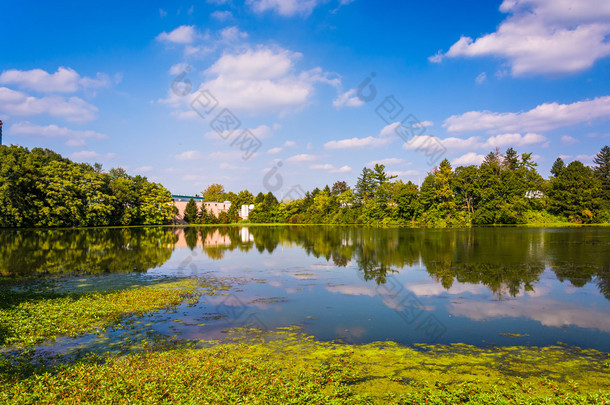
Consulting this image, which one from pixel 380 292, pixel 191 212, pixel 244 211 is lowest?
pixel 380 292

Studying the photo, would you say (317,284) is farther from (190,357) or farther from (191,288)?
(190,357)

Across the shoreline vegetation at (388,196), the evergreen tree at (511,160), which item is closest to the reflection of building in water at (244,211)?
the shoreline vegetation at (388,196)

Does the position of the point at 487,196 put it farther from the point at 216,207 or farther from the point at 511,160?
the point at 216,207

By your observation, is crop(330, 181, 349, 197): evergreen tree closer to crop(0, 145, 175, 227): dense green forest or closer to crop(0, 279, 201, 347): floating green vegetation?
crop(0, 145, 175, 227): dense green forest

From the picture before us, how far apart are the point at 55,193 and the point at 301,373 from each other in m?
58.4

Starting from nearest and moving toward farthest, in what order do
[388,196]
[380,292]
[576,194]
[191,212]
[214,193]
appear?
[380,292] < [576,194] < [388,196] < [191,212] < [214,193]

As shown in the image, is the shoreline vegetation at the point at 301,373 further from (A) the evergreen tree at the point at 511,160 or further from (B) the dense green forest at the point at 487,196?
(A) the evergreen tree at the point at 511,160

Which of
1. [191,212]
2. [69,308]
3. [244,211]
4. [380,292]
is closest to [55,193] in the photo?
[191,212]

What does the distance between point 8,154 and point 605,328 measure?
6685 centimetres

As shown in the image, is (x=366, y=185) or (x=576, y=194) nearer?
(x=576, y=194)

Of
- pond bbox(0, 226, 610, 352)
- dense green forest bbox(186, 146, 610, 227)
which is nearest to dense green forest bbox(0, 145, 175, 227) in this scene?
pond bbox(0, 226, 610, 352)

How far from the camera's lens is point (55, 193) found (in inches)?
2026

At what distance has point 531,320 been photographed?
9.20 metres

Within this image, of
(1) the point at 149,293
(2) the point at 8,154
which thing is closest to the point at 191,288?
(1) the point at 149,293
